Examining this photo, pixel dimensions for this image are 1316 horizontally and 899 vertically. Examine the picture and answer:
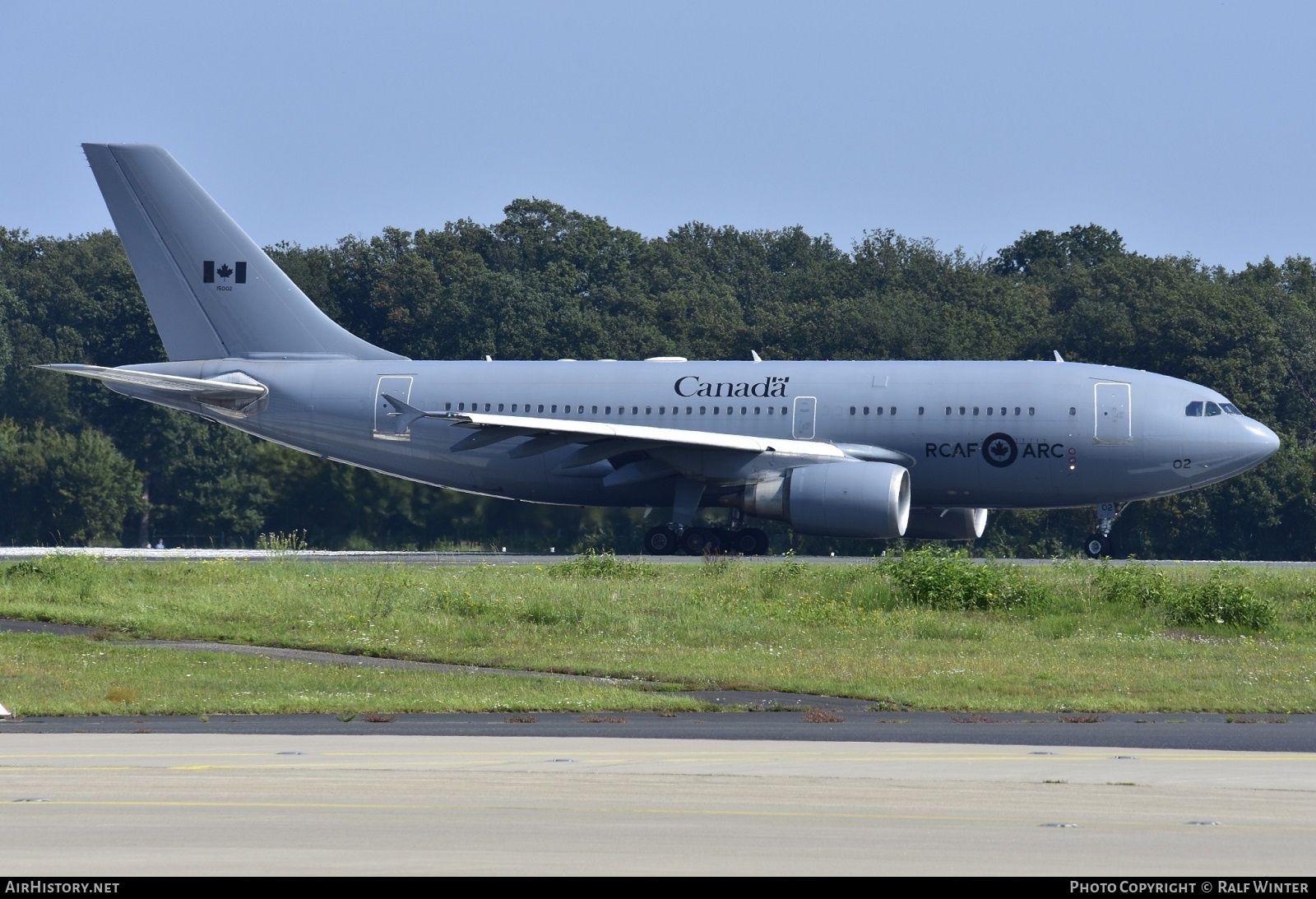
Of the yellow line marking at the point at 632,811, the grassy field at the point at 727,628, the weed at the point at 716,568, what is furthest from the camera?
the weed at the point at 716,568

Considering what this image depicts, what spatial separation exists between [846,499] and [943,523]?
475cm

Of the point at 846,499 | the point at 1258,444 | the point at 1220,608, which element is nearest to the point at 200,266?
the point at 846,499

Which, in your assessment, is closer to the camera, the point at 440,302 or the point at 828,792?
the point at 828,792

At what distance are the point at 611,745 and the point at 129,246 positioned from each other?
29.1m

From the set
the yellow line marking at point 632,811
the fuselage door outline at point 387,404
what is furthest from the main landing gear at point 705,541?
the yellow line marking at point 632,811

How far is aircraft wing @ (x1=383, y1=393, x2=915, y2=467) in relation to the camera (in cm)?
3319

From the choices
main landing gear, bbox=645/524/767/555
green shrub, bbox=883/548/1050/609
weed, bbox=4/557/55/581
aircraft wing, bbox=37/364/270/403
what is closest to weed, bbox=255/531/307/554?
aircraft wing, bbox=37/364/270/403

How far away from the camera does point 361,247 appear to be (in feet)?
263

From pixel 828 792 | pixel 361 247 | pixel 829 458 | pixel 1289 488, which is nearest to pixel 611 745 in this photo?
pixel 828 792

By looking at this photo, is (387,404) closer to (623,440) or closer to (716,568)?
(623,440)

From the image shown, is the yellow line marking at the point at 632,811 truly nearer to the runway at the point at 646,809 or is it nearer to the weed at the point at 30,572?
the runway at the point at 646,809

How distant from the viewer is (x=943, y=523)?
36.2 m

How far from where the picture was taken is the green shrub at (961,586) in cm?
2398
